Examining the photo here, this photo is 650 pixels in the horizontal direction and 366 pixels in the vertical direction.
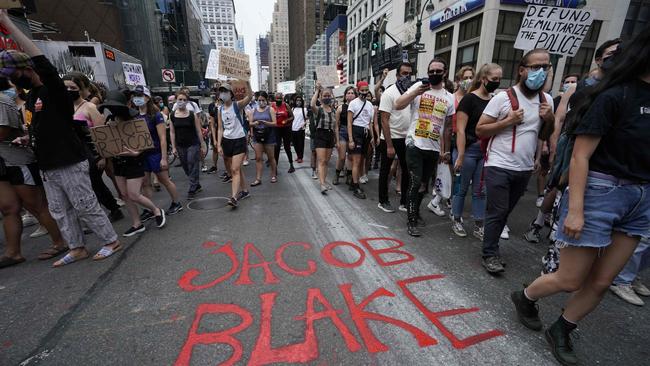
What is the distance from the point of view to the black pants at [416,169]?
12.1ft

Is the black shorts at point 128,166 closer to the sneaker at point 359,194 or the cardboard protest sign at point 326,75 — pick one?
the sneaker at point 359,194

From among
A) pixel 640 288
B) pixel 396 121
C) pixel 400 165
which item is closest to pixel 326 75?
pixel 396 121

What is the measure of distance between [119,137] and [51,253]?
148 centimetres

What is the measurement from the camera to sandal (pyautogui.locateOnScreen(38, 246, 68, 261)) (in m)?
3.24

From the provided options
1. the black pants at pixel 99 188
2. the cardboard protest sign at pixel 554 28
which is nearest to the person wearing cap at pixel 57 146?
the black pants at pixel 99 188

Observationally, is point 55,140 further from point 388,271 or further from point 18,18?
point 18,18

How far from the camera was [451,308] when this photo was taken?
7.55ft

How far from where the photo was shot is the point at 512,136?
268cm

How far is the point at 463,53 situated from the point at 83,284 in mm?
24930

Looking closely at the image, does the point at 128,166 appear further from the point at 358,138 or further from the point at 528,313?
the point at 528,313

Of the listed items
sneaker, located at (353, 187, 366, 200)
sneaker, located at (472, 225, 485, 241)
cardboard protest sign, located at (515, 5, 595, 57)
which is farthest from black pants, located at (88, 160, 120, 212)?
cardboard protest sign, located at (515, 5, 595, 57)

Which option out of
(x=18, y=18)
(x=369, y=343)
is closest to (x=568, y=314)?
(x=369, y=343)

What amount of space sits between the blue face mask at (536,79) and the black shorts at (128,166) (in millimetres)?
4282

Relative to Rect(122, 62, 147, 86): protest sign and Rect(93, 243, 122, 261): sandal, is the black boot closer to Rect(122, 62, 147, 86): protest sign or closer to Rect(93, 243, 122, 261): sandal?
Rect(93, 243, 122, 261): sandal
